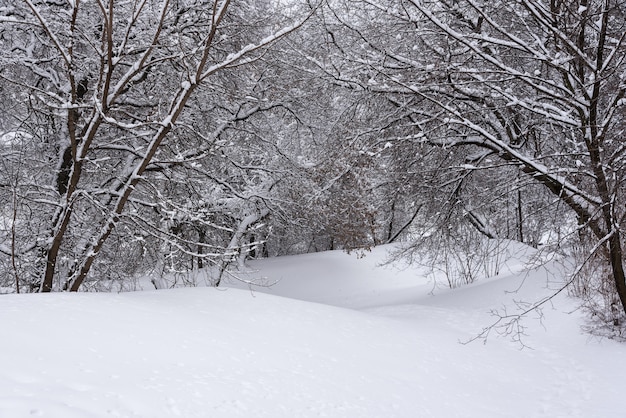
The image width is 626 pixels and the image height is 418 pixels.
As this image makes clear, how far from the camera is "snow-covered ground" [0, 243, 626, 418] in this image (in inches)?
112

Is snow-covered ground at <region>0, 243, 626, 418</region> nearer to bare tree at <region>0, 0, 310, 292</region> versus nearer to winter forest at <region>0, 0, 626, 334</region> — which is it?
winter forest at <region>0, 0, 626, 334</region>

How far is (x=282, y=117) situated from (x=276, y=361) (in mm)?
7531

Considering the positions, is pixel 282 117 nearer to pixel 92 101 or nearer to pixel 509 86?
pixel 509 86

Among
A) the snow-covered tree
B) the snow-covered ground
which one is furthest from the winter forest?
the snow-covered ground

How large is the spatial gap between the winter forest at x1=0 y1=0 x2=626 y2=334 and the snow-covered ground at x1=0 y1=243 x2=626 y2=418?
676mm

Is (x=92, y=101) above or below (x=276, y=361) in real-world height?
above

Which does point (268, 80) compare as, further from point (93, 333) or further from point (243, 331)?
point (93, 333)

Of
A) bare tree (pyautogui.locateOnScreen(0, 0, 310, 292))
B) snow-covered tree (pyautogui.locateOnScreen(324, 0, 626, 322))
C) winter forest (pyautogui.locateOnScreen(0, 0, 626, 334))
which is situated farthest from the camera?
bare tree (pyautogui.locateOnScreen(0, 0, 310, 292))

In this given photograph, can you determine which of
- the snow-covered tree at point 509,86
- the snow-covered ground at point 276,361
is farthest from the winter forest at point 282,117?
the snow-covered ground at point 276,361

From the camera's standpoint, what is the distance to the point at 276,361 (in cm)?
424

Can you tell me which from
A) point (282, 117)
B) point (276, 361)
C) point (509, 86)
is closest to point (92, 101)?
point (276, 361)

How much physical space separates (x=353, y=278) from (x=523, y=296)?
971 centimetres

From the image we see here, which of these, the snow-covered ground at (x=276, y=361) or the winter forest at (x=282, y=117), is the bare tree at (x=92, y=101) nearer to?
the winter forest at (x=282, y=117)

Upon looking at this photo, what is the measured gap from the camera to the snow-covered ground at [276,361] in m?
2.84
